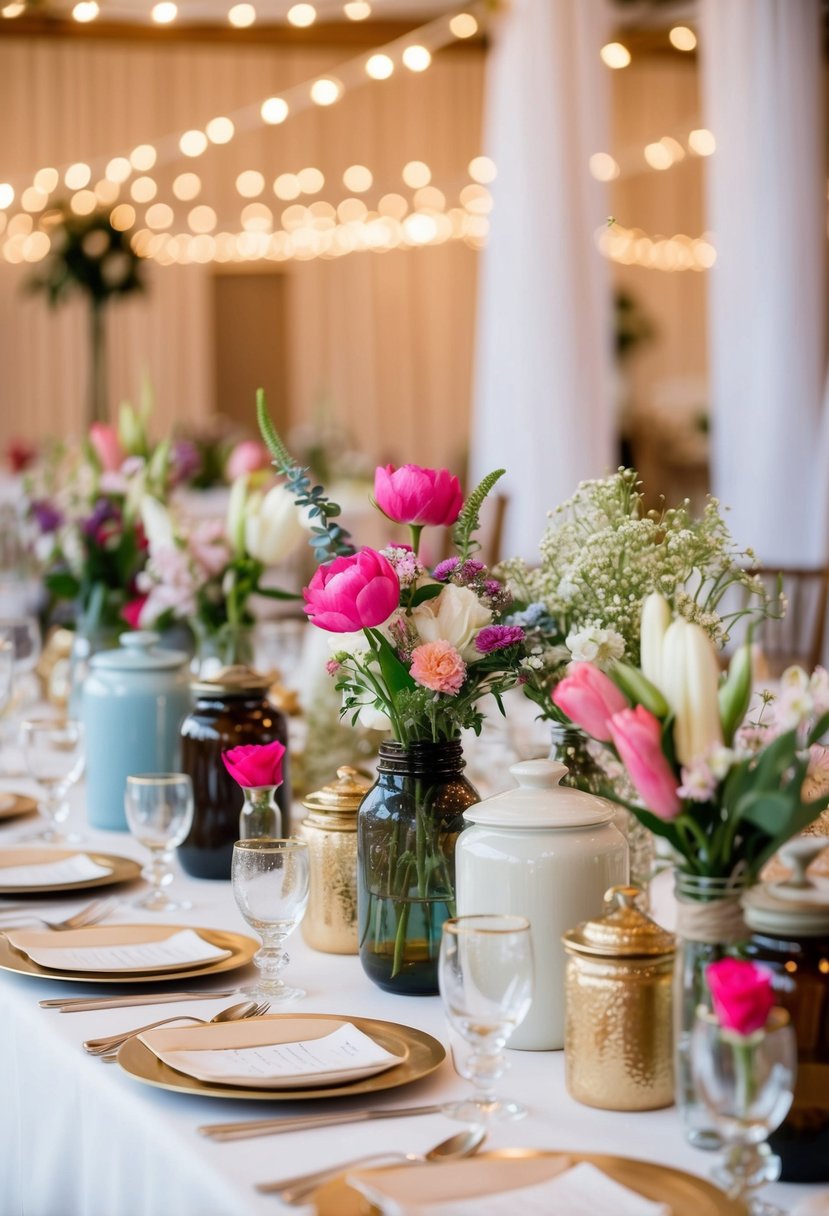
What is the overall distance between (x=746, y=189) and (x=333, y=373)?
5.39 meters

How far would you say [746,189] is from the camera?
5.57 metres

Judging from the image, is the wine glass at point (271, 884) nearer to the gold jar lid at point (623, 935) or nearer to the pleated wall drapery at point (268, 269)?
the gold jar lid at point (623, 935)

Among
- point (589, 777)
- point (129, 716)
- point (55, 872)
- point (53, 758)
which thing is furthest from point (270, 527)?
point (589, 777)

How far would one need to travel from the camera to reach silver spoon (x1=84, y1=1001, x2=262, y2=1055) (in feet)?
3.84

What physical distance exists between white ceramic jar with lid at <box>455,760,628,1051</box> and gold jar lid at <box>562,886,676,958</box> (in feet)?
Answer: 0.38

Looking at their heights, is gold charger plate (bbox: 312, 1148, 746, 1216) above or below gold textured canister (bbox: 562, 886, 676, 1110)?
below

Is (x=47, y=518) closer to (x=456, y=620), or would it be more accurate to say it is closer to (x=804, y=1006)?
(x=456, y=620)

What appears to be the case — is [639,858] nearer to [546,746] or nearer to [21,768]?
[546,746]

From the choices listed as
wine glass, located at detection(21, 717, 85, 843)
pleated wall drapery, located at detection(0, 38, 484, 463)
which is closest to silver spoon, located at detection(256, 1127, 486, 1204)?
wine glass, located at detection(21, 717, 85, 843)

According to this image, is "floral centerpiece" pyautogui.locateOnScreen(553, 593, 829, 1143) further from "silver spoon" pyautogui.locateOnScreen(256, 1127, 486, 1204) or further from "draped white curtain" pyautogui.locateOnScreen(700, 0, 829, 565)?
"draped white curtain" pyautogui.locateOnScreen(700, 0, 829, 565)

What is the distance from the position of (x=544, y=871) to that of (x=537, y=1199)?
0.31m

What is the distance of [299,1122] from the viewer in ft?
3.34

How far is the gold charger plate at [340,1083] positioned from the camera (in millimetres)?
1047

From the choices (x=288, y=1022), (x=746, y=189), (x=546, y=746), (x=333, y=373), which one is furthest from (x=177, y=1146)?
(x=333, y=373)
